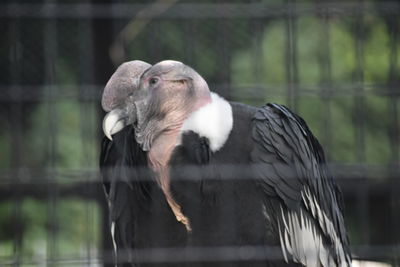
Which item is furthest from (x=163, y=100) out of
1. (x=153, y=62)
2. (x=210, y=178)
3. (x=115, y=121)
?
(x=153, y=62)

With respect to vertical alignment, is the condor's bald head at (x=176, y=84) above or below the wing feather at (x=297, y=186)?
above

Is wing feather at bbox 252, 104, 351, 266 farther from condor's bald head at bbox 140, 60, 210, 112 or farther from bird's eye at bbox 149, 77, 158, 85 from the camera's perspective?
bird's eye at bbox 149, 77, 158, 85

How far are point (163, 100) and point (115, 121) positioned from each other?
7.3 inches

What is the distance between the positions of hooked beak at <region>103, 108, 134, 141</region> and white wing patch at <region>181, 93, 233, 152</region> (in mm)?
185

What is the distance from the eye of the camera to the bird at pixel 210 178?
8.24 feet

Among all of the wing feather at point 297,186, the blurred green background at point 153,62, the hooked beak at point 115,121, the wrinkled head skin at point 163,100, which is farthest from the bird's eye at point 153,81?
the blurred green background at point 153,62

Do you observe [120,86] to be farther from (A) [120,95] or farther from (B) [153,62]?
(B) [153,62]

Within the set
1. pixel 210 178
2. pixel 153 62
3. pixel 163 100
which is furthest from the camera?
pixel 153 62

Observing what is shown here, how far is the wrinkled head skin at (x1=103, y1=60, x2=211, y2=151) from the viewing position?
2592mm

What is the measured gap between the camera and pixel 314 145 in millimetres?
2664

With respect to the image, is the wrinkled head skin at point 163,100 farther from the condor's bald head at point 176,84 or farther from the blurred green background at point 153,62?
the blurred green background at point 153,62

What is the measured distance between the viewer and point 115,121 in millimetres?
2537

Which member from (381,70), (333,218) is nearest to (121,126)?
(333,218)

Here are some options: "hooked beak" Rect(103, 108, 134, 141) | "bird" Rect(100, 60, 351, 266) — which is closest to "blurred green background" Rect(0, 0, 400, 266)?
"bird" Rect(100, 60, 351, 266)
